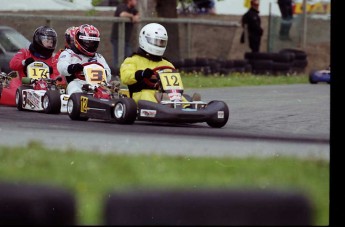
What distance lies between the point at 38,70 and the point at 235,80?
5.79 m

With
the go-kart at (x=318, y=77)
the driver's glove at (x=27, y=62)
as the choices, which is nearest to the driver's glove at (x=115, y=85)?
the driver's glove at (x=27, y=62)

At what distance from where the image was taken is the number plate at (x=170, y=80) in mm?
5898

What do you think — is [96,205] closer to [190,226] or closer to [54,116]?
[190,226]

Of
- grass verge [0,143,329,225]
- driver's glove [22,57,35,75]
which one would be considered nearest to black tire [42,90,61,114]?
driver's glove [22,57,35,75]

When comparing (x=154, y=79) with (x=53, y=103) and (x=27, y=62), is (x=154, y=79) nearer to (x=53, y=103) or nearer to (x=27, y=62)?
(x=53, y=103)

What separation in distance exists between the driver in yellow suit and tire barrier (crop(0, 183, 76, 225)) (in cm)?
366

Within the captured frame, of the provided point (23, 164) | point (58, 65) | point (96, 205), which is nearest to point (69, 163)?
point (23, 164)

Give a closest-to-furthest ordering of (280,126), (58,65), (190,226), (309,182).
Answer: (190,226) < (309,182) < (58,65) < (280,126)

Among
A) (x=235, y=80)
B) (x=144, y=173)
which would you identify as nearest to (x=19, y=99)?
(x=144, y=173)

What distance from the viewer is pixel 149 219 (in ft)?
5.87

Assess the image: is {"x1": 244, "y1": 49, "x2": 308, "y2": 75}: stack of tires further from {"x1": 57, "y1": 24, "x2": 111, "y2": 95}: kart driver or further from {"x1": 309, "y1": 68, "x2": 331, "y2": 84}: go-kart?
{"x1": 57, "y1": 24, "x2": 111, "y2": 95}: kart driver

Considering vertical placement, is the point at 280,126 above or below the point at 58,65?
below

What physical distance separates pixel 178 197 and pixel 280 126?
13.6ft

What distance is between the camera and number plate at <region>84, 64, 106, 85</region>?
18.4 feet
